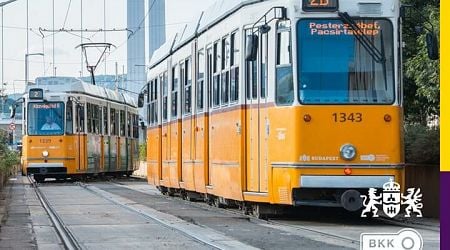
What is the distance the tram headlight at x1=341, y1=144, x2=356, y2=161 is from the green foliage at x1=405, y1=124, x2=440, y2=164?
8.60 ft

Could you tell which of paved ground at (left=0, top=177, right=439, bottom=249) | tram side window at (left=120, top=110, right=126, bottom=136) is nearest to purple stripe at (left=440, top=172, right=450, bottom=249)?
paved ground at (left=0, top=177, right=439, bottom=249)

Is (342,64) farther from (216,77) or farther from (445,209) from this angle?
(445,209)

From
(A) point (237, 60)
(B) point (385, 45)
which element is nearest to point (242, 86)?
(A) point (237, 60)

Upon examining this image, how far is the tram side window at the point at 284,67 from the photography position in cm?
1406

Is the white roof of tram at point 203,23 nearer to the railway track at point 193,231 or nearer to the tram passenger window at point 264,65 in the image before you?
the tram passenger window at point 264,65

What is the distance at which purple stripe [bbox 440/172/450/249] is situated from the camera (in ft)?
16.3

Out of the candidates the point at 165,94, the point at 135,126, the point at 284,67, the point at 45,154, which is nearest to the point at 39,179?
the point at 45,154

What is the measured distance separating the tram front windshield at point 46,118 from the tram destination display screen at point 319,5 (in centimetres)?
2147

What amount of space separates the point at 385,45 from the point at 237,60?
112 inches

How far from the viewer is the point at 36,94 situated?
33906mm

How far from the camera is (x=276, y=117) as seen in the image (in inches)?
562

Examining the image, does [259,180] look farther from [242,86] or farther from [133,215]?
[133,215]

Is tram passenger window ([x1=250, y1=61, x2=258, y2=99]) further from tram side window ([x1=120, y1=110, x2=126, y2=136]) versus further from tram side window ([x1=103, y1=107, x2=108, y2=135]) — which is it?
tram side window ([x1=120, y1=110, x2=126, y2=136])

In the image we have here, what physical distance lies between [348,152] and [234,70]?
3.06m
